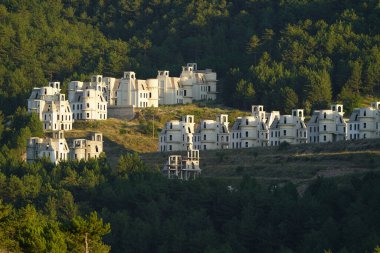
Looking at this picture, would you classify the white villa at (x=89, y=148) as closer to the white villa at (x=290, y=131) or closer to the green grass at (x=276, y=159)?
the green grass at (x=276, y=159)

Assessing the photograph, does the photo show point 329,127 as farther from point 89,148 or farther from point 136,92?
point 136,92

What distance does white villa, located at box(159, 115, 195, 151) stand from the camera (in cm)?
17100

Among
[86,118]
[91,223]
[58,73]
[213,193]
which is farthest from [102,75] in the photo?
[91,223]

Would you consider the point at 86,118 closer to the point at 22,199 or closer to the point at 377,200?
the point at 22,199

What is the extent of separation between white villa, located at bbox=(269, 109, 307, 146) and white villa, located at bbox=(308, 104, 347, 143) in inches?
34.3

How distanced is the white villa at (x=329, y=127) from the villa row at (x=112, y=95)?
18.7 meters

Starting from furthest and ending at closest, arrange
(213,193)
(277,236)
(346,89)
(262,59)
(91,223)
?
(262,59), (346,89), (213,193), (277,236), (91,223)

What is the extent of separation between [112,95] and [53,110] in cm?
884

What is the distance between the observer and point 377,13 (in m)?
198

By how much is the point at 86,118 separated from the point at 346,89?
820 inches

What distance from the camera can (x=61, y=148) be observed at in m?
166

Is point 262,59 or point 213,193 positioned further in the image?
point 262,59

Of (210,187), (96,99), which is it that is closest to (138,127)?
(96,99)

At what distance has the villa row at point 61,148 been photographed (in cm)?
16562
